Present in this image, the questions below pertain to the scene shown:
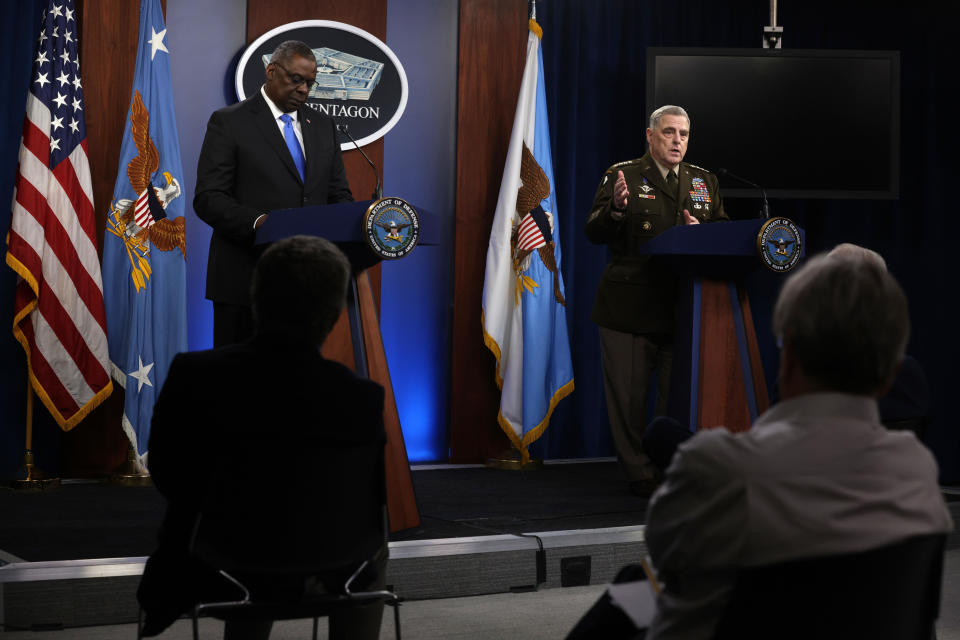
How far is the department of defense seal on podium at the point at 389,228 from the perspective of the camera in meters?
3.05

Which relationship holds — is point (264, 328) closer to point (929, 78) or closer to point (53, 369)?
point (53, 369)

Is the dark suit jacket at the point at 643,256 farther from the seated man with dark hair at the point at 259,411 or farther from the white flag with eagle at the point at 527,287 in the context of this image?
the seated man with dark hair at the point at 259,411


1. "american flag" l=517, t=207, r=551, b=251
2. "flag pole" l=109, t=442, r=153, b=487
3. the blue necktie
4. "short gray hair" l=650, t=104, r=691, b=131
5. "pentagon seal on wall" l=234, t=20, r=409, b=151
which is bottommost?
"flag pole" l=109, t=442, r=153, b=487

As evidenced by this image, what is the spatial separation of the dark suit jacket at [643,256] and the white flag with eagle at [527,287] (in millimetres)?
893

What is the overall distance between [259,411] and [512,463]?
3696 millimetres

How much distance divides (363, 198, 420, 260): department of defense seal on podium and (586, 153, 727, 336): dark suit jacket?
136 cm

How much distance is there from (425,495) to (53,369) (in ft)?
5.38

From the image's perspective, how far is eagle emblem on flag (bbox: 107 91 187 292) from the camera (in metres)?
4.61

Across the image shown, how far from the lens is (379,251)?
10.0ft

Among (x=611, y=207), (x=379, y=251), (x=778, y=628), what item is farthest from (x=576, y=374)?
(x=778, y=628)

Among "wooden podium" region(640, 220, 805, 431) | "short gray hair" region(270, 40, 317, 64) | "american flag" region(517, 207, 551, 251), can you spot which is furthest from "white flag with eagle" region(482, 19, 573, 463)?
"short gray hair" region(270, 40, 317, 64)

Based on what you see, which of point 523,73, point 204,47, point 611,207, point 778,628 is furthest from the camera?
point 523,73

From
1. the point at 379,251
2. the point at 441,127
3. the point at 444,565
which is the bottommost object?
the point at 444,565

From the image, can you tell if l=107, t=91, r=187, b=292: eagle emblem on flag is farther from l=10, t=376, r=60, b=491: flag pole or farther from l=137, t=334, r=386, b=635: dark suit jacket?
l=137, t=334, r=386, b=635: dark suit jacket
